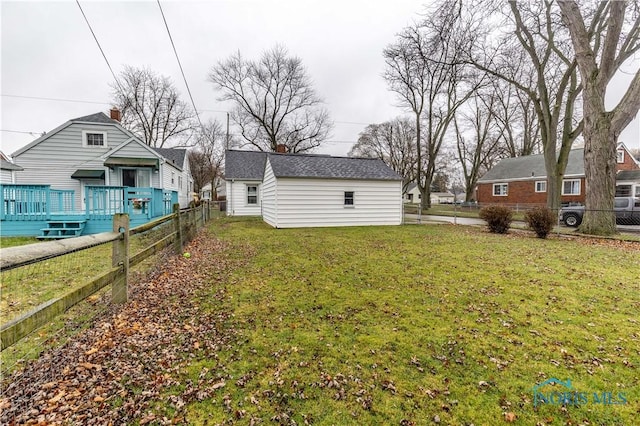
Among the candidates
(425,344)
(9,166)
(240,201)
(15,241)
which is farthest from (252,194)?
(425,344)

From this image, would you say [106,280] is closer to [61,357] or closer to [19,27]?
[61,357]

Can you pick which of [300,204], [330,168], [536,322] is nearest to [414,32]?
[330,168]

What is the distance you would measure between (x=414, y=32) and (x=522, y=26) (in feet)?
16.9

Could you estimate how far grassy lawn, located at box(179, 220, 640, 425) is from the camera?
88.4 inches

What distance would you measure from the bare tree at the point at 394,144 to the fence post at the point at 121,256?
4107cm

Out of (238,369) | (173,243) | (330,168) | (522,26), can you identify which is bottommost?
(238,369)

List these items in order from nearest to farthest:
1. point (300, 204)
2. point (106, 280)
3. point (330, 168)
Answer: point (106, 280), point (300, 204), point (330, 168)

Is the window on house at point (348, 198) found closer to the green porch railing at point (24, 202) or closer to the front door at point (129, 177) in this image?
the front door at point (129, 177)

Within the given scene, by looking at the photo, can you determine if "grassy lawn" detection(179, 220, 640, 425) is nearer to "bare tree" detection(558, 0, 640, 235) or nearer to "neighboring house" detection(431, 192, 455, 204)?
"bare tree" detection(558, 0, 640, 235)

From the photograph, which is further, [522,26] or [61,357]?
[522,26]

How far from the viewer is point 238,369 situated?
2.72 m

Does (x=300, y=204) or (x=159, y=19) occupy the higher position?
(x=159, y=19)

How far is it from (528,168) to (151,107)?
40410mm

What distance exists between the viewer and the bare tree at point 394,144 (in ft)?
137
